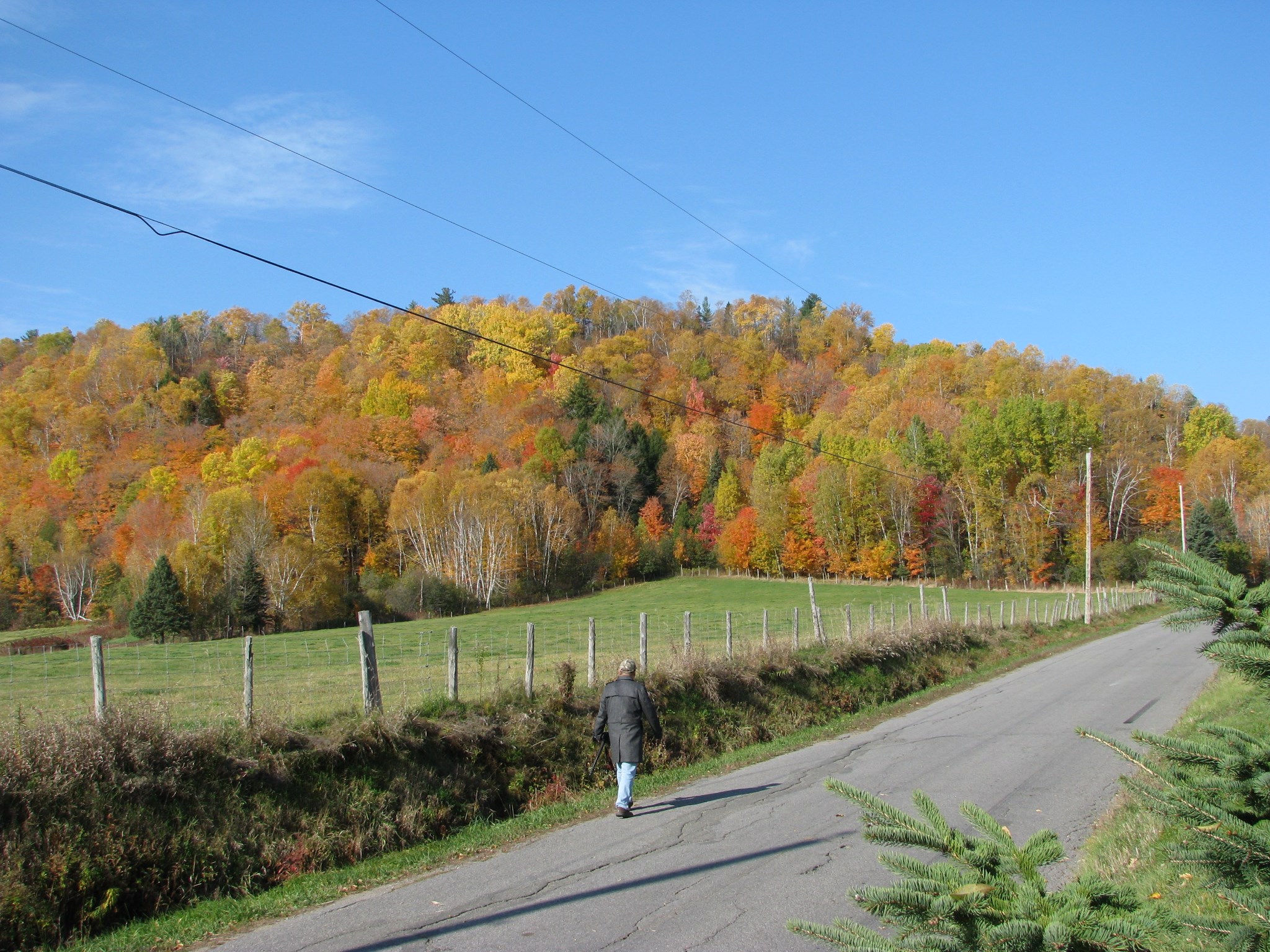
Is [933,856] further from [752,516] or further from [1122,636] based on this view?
[752,516]

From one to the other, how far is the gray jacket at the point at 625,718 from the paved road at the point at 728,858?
2.65 feet

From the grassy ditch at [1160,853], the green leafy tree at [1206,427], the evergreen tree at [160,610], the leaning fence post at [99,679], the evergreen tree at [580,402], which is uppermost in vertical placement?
the evergreen tree at [580,402]

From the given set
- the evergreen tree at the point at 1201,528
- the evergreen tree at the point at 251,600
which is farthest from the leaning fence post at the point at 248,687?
the evergreen tree at the point at 1201,528

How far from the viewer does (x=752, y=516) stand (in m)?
89.6

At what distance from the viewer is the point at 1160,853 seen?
4480 millimetres

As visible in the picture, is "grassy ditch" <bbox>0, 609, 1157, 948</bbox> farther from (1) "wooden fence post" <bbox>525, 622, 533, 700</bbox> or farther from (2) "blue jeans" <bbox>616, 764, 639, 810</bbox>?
(2) "blue jeans" <bbox>616, 764, 639, 810</bbox>

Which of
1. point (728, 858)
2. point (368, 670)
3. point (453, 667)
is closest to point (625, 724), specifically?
point (728, 858)

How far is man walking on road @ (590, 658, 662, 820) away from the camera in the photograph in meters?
10.6

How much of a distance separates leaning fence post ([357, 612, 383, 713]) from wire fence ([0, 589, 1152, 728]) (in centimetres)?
28

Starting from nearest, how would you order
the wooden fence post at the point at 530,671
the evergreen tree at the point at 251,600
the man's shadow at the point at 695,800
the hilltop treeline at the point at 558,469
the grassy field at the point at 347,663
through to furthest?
1. the man's shadow at the point at 695,800
2. the grassy field at the point at 347,663
3. the wooden fence post at the point at 530,671
4. the evergreen tree at the point at 251,600
5. the hilltop treeline at the point at 558,469

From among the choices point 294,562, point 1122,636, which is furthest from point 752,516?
point 1122,636

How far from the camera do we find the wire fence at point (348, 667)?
458 inches

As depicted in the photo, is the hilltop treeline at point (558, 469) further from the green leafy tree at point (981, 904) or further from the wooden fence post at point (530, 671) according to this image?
the green leafy tree at point (981, 904)

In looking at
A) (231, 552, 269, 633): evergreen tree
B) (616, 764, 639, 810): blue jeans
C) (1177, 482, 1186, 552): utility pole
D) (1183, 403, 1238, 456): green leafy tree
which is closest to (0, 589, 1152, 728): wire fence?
(616, 764, 639, 810): blue jeans
